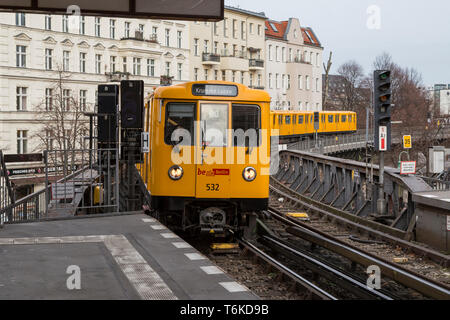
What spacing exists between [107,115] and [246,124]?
6.84m

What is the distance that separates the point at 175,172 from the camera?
483 inches

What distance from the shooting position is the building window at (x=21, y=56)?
4559cm

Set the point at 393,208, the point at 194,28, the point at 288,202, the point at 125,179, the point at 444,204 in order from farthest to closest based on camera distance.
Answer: the point at 194,28, the point at 288,202, the point at 125,179, the point at 393,208, the point at 444,204

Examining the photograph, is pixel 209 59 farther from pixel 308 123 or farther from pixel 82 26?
pixel 82 26

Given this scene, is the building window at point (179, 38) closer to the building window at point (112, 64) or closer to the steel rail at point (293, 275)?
the building window at point (112, 64)

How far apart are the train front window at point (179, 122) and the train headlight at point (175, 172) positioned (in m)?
0.49

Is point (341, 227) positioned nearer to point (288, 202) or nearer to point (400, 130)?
point (288, 202)

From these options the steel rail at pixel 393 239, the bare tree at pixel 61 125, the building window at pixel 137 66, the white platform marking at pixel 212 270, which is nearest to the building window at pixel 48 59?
the bare tree at pixel 61 125

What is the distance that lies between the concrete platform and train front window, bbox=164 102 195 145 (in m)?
1.78

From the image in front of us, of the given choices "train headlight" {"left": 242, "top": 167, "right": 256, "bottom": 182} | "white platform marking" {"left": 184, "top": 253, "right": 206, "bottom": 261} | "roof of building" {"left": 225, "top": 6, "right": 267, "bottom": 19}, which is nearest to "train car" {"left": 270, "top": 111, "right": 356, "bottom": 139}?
"roof of building" {"left": 225, "top": 6, "right": 267, "bottom": 19}
